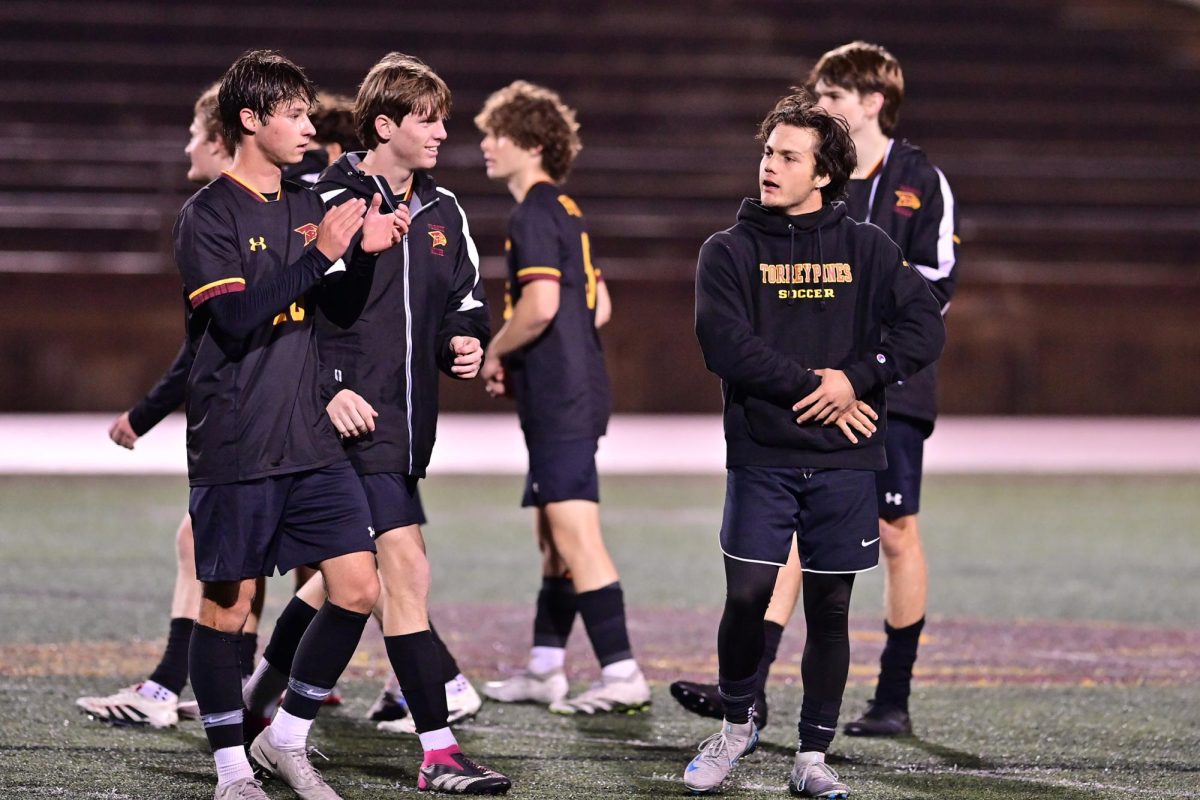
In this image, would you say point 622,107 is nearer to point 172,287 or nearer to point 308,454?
point 172,287

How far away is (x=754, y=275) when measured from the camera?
4.21 meters

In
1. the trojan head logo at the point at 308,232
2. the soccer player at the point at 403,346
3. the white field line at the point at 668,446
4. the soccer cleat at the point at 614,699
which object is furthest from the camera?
the white field line at the point at 668,446

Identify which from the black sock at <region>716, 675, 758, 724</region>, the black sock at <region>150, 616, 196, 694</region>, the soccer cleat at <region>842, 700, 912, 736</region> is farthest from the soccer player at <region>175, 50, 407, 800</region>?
the soccer cleat at <region>842, 700, 912, 736</region>

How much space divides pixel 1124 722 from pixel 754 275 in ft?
6.14

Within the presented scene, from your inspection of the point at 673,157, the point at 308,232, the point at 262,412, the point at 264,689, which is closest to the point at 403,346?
the point at 308,232

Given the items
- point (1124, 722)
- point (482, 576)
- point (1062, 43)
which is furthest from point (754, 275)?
point (1062, 43)

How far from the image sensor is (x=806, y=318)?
13.8 ft

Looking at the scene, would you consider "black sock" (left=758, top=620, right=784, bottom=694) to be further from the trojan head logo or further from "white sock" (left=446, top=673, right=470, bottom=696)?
the trojan head logo

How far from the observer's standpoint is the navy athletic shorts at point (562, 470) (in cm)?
535

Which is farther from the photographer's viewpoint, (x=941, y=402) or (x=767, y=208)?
(x=941, y=402)

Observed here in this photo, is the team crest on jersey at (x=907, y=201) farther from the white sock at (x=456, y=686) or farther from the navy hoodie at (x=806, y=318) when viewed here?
the white sock at (x=456, y=686)

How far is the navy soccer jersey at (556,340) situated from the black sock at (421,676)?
123 cm

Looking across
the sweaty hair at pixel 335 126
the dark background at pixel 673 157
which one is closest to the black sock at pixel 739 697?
the sweaty hair at pixel 335 126

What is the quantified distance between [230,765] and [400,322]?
1.14 metres
